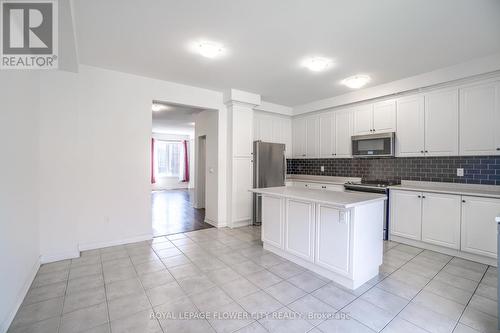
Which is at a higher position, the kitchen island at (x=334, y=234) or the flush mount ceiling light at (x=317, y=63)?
the flush mount ceiling light at (x=317, y=63)

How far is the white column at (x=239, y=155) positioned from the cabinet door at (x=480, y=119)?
330cm

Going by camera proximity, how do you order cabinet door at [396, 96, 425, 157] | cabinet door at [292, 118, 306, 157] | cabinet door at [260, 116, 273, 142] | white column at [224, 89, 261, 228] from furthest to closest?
cabinet door at [292, 118, 306, 157] → cabinet door at [260, 116, 273, 142] → white column at [224, 89, 261, 228] → cabinet door at [396, 96, 425, 157]

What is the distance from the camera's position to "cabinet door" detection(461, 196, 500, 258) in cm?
284

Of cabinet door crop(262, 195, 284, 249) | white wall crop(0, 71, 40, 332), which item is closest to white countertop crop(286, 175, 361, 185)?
cabinet door crop(262, 195, 284, 249)

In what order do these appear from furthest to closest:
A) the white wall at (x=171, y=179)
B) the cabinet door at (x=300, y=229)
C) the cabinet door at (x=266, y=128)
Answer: the white wall at (x=171, y=179)
the cabinet door at (x=266, y=128)
the cabinet door at (x=300, y=229)

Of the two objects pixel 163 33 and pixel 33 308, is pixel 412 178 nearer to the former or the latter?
pixel 163 33

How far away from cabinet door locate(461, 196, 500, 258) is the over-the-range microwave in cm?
131

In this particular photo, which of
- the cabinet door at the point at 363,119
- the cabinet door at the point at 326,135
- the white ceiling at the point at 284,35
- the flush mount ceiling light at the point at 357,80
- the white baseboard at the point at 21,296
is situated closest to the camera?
the white baseboard at the point at 21,296

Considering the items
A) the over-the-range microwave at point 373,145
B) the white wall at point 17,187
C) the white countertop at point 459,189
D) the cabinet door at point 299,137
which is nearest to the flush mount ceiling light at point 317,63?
the over-the-range microwave at point 373,145

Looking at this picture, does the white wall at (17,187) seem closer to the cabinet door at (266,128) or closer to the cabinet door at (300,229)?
the cabinet door at (300,229)

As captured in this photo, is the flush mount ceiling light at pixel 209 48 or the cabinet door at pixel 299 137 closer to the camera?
the flush mount ceiling light at pixel 209 48

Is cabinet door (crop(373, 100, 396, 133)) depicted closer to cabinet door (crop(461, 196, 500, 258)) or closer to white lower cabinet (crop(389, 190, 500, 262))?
white lower cabinet (crop(389, 190, 500, 262))

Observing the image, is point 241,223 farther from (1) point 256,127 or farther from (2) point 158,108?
(2) point 158,108

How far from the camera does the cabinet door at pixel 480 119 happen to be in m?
3.06
